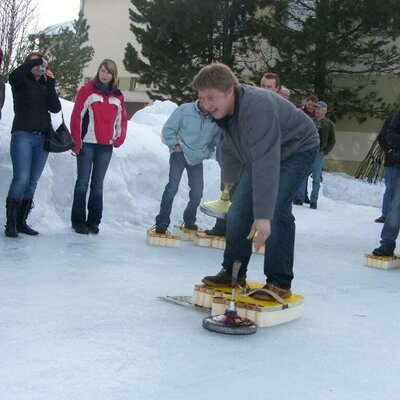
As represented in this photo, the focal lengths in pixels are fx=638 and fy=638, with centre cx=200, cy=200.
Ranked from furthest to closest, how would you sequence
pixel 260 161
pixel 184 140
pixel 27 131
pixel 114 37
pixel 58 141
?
pixel 114 37 < pixel 184 140 < pixel 58 141 < pixel 27 131 < pixel 260 161

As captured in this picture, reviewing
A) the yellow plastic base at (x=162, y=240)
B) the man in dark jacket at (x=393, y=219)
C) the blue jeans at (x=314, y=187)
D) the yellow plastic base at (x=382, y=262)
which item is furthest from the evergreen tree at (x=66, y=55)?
the yellow plastic base at (x=382, y=262)

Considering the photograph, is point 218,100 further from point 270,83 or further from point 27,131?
point 270,83

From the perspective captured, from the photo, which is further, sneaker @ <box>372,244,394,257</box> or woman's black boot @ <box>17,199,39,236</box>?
sneaker @ <box>372,244,394,257</box>

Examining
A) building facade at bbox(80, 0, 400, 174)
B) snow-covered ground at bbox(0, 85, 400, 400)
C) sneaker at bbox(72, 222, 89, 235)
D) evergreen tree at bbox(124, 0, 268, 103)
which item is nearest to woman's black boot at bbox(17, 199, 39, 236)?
snow-covered ground at bbox(0, 85, 400, 400)

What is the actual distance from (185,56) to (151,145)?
451 inches

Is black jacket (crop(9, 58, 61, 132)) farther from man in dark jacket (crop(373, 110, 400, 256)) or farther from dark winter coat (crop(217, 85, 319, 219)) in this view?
man in dark jacket (crop(373, 110, 400, 256))

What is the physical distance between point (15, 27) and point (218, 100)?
58.9ft

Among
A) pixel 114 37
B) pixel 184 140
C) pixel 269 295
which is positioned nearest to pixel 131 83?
pixel 114 37

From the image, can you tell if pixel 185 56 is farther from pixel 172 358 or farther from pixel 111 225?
pixel 172 358

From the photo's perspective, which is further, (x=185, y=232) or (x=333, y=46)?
(x=333, y=46)

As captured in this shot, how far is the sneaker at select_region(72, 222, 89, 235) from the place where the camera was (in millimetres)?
5965

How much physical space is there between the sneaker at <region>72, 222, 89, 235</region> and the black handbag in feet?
2.57

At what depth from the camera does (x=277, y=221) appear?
139 inches

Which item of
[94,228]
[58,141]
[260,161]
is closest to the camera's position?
[260,161]
